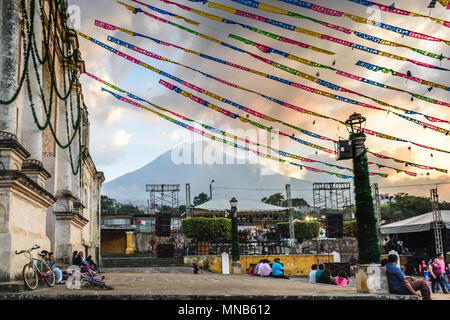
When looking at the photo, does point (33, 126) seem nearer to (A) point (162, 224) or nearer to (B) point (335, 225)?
(A) point (162, 224)

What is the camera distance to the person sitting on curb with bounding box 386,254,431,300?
8.87 metres

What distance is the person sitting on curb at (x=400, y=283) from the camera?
887cm

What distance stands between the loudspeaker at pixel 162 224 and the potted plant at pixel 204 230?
6.51ft

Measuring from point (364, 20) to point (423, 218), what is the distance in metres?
18.0

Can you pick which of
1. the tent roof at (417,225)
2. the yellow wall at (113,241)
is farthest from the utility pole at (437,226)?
the yellow wall at (113,241)

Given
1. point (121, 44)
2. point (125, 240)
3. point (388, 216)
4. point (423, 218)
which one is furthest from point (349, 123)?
point (388, 216)

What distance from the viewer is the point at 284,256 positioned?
24203 millimetres

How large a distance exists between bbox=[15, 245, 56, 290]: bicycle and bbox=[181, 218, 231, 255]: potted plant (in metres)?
16.5

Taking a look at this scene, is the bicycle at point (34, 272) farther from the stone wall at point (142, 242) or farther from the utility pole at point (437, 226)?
the stone wall at point (142, 242)

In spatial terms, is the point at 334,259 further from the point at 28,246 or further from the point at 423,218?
the point at 28,246

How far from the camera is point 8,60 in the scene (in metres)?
8.82

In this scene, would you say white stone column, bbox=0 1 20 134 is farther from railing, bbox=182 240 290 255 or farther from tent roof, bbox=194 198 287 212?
tent roof, bbox=194 198 287 212

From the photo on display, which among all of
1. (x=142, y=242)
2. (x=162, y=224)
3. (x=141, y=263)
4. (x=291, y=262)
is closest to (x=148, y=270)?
(x=141, y=263)

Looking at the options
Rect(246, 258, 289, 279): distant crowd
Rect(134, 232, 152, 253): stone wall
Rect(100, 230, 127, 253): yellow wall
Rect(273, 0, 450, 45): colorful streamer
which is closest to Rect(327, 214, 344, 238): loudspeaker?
Rect(246, 258, 289, 279): distant crowd
